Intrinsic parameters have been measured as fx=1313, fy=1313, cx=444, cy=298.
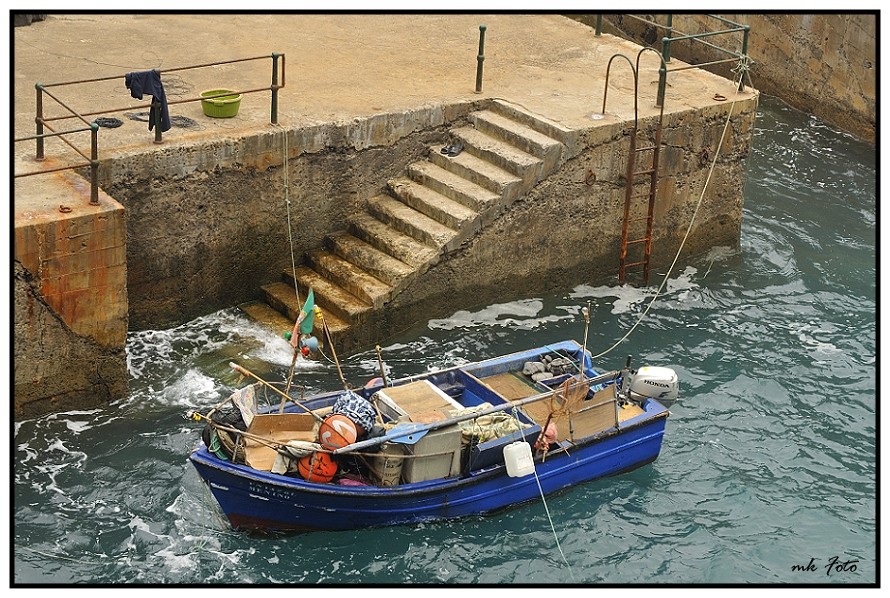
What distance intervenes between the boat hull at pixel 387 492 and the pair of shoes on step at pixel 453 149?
5.45 m

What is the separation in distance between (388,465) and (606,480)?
2658 mm

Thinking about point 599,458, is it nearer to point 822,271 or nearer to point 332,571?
point 332,571

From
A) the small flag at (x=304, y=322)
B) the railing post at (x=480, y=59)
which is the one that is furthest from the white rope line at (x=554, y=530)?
the railing post at (x=480, y=59)

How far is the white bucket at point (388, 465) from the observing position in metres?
12.3

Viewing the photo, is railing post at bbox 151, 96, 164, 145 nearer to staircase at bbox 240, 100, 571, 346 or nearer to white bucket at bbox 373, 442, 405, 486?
staircase at bbox 240, 100, 571, 346

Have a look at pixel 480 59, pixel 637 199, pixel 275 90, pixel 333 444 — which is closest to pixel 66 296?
pixel 333 444

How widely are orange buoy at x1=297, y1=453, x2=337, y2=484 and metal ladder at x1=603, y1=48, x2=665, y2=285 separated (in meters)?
7.09

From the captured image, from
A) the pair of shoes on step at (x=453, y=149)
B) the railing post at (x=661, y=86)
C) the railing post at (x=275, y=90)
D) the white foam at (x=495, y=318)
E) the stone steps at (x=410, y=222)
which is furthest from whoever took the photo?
the pair of shoes on step at (x=453, y=149)

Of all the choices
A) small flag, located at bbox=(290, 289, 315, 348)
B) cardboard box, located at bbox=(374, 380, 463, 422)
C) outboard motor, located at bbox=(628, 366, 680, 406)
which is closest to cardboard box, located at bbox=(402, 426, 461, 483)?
cardboard box, located at bbox=(374, 380, 463, 422)

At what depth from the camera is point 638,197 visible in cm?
1809

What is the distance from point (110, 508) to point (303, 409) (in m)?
2.10

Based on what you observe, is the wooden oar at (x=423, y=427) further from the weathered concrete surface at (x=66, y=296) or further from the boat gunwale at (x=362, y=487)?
the weathered concrete surface at (x=66, y=296)

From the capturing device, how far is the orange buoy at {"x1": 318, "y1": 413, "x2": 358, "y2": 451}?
12117 millimetres

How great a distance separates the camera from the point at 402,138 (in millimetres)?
17375
